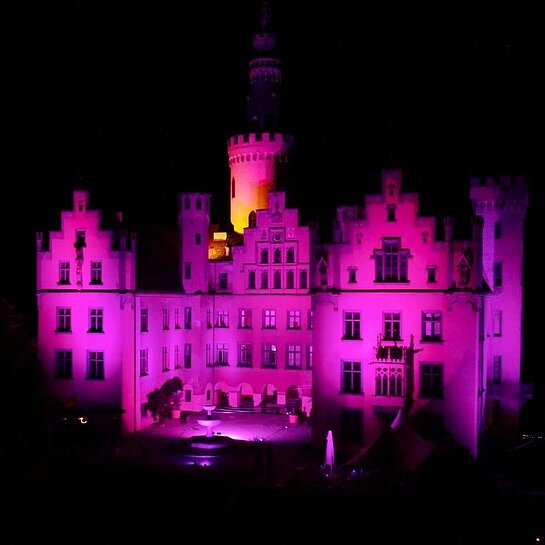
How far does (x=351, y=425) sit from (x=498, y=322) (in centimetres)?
1179

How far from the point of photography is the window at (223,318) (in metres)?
43.4

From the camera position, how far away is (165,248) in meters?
41.9

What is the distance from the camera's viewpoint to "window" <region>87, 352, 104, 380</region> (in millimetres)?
36688

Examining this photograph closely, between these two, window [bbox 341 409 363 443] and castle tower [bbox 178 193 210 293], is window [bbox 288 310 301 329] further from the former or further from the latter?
window [bbox 341 409 363 443]

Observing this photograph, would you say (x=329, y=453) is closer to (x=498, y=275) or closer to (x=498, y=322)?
(x=498, y=322)

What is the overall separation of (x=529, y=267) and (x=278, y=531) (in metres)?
43.6

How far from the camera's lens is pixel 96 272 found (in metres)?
37.2

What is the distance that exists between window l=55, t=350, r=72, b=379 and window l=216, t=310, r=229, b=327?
399 inches

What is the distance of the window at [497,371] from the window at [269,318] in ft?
44.4

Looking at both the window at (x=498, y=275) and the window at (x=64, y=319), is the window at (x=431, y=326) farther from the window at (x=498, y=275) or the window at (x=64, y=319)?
the window at (x=64, y=319)

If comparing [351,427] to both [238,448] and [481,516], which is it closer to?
[238,448]

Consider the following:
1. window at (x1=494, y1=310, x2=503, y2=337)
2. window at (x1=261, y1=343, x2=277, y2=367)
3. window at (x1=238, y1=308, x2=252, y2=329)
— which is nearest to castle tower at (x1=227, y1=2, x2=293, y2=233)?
window at (x1=238, y1=308, x2=252, y2=329)

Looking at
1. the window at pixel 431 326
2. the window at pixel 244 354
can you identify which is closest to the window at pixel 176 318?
the window at pixel 244 354

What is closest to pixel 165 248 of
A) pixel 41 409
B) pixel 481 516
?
pixel 41 409
